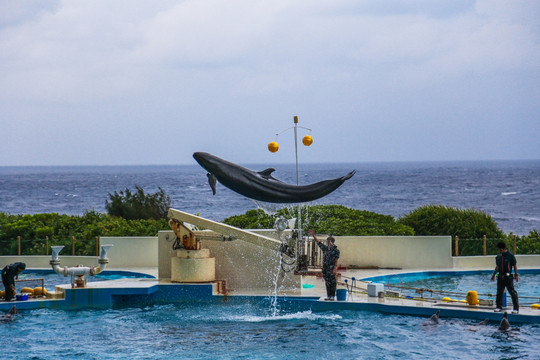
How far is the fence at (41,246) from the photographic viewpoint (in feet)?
74.5

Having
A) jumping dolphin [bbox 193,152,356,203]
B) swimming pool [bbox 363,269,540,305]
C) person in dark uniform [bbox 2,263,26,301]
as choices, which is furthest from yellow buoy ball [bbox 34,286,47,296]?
swimming pool [bbox 363,269,540,305]

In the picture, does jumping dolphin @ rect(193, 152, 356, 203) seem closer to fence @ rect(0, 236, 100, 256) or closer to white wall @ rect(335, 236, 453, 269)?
white wall @ rect(335, 236, 453, 269)

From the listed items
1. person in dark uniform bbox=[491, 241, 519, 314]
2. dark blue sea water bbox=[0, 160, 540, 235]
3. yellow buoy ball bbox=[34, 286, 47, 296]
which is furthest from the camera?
dark blue sea water bbox=[0, 160, 540, 235]

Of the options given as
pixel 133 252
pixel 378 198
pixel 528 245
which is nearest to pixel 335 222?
pixel 528 245

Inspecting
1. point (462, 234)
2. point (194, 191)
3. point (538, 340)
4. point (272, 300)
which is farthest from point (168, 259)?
point (194, 191)

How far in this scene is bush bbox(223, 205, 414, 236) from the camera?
75.4ft

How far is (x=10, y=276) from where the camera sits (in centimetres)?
1616

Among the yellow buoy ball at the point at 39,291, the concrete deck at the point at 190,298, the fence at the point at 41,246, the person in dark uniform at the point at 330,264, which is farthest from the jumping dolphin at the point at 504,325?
the fence at the point at 41,246

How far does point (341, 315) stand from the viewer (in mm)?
15398

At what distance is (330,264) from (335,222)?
842 centimetres

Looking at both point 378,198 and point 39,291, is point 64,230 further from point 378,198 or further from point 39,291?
point 378,198

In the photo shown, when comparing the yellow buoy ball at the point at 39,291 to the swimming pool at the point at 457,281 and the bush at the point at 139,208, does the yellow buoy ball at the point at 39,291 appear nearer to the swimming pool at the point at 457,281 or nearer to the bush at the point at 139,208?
the swimming pool at the point at 457,281

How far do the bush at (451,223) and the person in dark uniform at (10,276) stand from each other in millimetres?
12905

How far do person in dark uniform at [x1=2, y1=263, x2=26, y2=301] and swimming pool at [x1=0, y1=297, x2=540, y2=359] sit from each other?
0.73 meters
